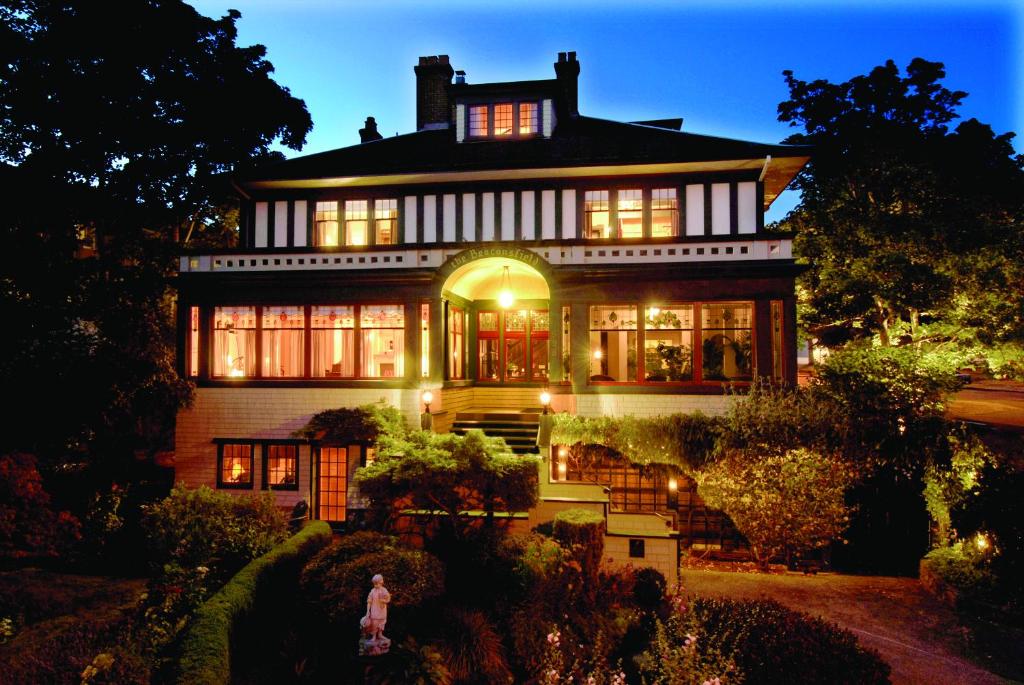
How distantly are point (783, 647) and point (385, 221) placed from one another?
15.2 meters

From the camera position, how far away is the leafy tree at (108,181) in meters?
14.1

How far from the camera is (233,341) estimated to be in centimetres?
1783

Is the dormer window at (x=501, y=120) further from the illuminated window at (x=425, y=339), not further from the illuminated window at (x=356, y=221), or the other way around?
the illuminated window at (x=425, y=339)

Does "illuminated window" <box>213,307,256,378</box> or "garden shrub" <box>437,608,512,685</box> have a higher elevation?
"illuminated window" <box>213,307,256,378</box>

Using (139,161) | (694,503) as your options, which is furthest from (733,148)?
(139,161)

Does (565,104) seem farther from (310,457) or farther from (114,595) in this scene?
(114,595)

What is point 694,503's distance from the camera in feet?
51.4

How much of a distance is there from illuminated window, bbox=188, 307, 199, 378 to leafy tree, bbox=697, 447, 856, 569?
1467 centimetres

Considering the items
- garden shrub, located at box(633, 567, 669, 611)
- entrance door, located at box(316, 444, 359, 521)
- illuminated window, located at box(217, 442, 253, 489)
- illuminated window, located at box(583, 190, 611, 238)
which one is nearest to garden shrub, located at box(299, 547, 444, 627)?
garden shrub, located at box(633, 567, 669, 611)

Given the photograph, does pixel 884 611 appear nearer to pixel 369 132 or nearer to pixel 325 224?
pixel 325 224

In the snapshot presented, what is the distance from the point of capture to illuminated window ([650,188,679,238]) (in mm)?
17359

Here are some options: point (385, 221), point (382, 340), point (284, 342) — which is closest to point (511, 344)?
point (382, 340)

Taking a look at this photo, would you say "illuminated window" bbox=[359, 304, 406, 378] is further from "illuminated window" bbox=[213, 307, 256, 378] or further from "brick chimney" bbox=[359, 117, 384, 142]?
"brick chimney" bbox=[359, 117, 384, 142]

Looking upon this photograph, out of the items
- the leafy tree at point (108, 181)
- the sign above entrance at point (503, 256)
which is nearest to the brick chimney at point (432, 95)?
the leafy tree at point (108, 181)
